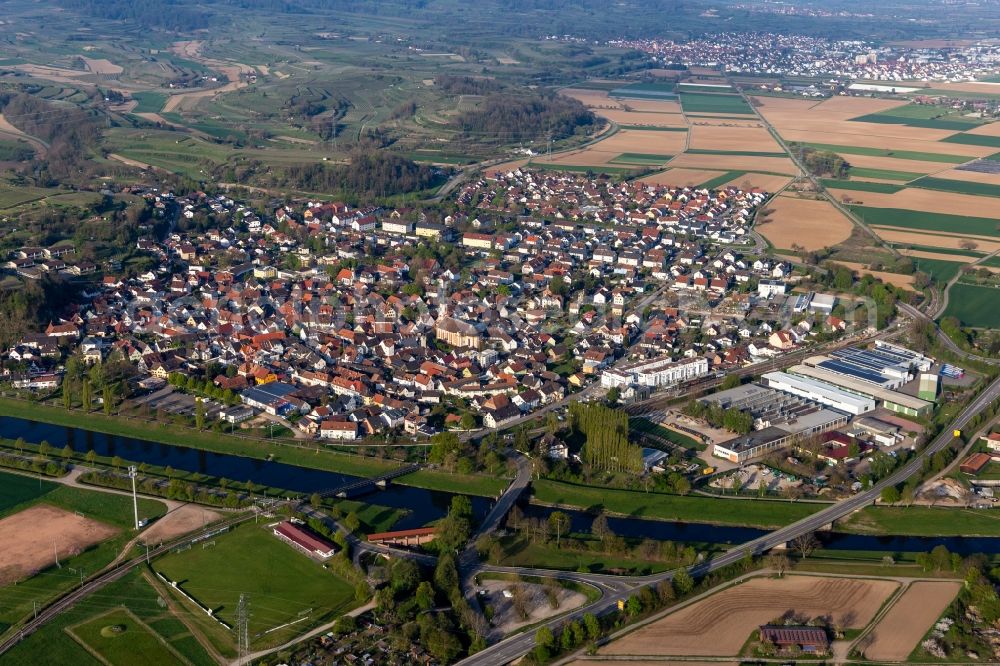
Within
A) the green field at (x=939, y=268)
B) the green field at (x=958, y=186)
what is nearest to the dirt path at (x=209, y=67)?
the green field at (x=958, y=186)

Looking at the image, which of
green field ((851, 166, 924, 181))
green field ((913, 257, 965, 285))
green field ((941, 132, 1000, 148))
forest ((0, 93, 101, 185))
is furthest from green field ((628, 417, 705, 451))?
green field ((941, 132, 1000, 148))

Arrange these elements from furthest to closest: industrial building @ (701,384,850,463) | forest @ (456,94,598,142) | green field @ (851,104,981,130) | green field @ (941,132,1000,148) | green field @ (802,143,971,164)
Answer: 1. green field @ (851,104,981,130)
2. forest @ (456,94,598,142)
3. green field @ (941,132,1000,148)
4. green field @ (802,143,971,164)
5. industrial building @ (701,384,850,463)

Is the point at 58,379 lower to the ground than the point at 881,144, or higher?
lower

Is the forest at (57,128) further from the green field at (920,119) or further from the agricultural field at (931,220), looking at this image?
the green field at (920,119)

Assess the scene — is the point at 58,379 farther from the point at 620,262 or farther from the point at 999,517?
the point at 999,517

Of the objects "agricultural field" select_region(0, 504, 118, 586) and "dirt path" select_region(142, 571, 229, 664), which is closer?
"dirt path" select_region(142, 571, 229, 664)

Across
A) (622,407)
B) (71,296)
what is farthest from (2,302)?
(622,407)

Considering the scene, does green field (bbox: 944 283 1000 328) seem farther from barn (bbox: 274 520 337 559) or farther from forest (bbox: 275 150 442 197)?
forest (bbox: 275 150 442 197)
